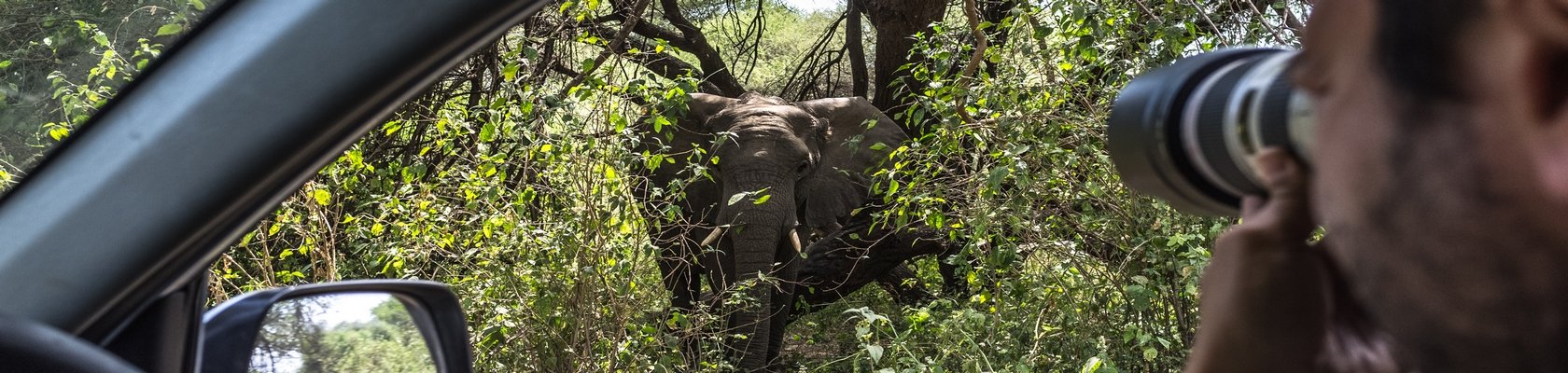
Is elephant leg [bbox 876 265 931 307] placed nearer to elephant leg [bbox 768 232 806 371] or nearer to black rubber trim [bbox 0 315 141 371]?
elephant leg [bbox 768 232 806 371]

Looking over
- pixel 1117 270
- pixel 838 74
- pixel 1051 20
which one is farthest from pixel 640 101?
pixel 838 74

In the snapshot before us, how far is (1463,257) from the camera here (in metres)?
0.35

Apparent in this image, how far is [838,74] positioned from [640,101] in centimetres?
402

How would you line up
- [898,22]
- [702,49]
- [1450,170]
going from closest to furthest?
1. [1450,170]
2. [898,22]
3. [702,49]

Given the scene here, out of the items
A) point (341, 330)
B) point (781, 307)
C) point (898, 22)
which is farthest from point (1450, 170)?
point (898, 22)

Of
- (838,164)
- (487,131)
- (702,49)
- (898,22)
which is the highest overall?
(702,49)

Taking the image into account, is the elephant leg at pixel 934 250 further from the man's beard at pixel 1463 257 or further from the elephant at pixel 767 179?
the man's beard at pixel 1463 257

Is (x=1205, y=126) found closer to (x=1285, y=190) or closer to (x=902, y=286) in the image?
(x=1285, y=190)

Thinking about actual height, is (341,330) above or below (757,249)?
below

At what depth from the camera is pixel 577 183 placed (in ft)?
12.9

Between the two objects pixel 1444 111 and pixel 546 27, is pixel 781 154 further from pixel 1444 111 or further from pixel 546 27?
pixel 1444 111

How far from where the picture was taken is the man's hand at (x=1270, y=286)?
0.46 metres

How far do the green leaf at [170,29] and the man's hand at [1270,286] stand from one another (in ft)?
1.52

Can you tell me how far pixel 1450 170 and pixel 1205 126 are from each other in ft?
0.58
